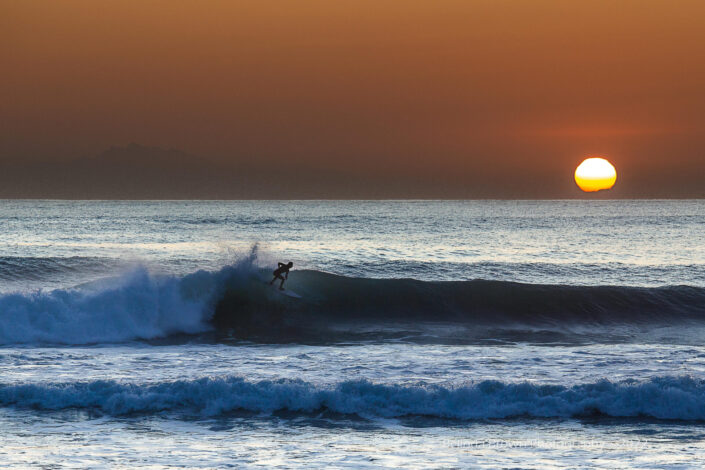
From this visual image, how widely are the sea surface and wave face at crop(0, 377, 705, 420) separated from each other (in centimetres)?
3

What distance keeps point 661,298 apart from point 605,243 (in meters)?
21.1

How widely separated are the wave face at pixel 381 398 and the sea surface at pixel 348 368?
0.03 m

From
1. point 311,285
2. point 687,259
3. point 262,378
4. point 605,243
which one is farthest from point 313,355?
point 605,243

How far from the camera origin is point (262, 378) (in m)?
10.7

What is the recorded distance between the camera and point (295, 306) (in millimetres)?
20234

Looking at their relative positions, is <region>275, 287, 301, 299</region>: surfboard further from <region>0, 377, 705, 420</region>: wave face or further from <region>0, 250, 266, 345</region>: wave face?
<region>0, 377, 705, 420</region>: wave face

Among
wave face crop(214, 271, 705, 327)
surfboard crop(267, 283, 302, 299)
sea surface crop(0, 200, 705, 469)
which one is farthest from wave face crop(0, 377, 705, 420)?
surfboard crop(267, 283, 302, 299)

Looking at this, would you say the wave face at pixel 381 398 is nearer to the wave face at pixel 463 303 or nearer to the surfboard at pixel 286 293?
the wave face at pixel 463 303

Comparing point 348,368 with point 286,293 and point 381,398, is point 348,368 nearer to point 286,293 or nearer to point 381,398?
point 381,398

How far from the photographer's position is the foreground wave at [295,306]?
1605 cm

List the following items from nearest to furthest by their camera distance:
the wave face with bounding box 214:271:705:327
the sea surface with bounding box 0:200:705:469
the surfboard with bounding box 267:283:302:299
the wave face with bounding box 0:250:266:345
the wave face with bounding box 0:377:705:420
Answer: the sea surface with bounding box 0:200:705:469
the wave face with bounding box 0:377:705:420
the wave face with bounding box 0:250:266:345
the wave face with bounding box 214:271:705:327
the surfboard with bounding box 267:283:302:299

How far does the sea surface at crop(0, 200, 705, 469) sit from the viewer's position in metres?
8.00

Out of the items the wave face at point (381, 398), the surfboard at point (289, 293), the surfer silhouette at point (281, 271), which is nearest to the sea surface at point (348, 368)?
the wave face at point (381, 398)

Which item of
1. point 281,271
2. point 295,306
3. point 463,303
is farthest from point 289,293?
point 463,303
